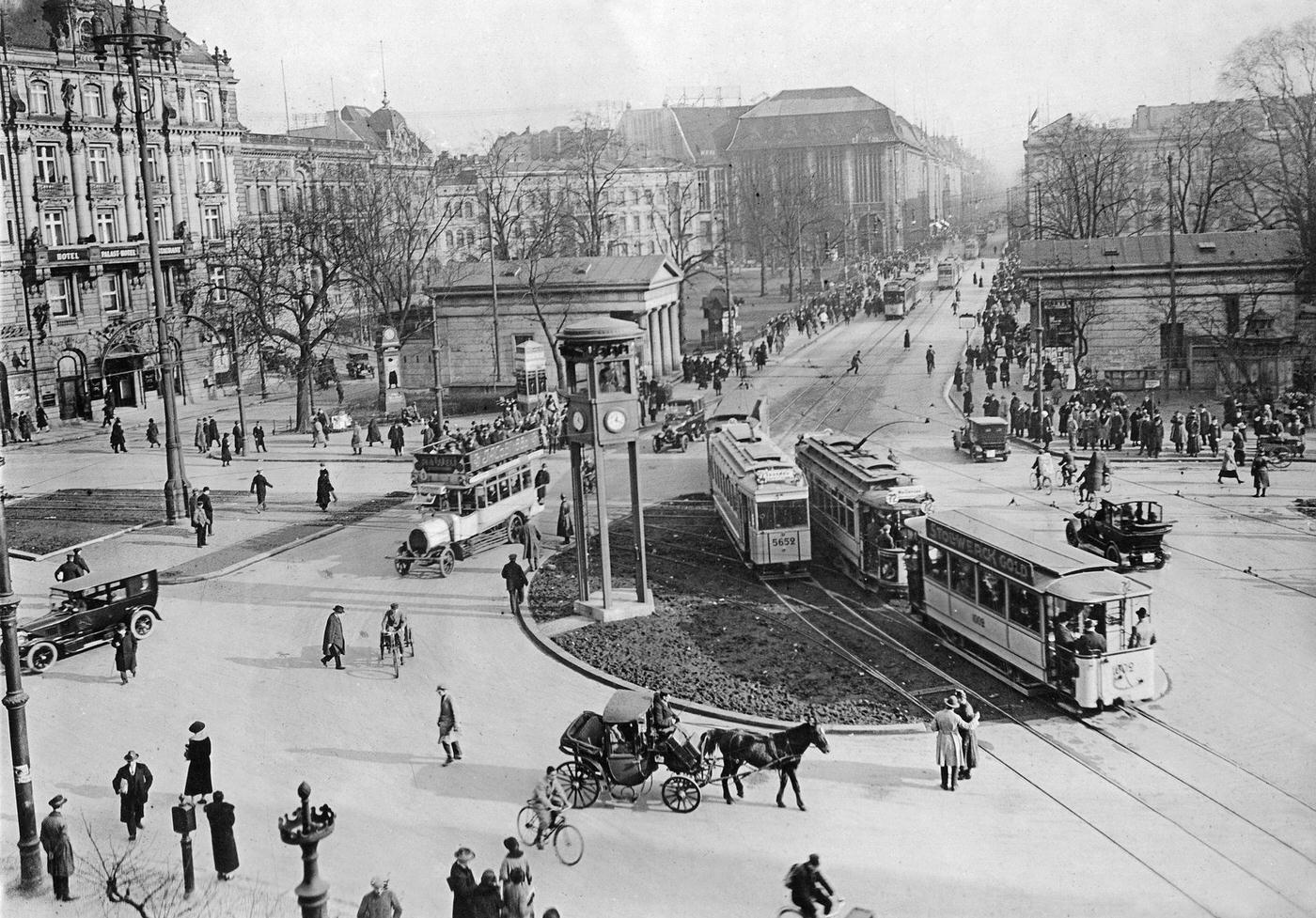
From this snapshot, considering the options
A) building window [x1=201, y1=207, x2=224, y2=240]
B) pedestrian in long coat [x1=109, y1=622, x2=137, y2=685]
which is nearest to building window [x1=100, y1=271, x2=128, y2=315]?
building window [x1=201, y1=207, x2=224, y2=240]

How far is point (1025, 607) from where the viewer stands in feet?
70.0

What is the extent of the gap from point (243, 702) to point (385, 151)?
74.7 meters

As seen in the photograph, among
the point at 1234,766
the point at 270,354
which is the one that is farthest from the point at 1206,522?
the point at 270,354

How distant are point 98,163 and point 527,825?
5251 cm

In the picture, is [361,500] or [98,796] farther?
[361,500]

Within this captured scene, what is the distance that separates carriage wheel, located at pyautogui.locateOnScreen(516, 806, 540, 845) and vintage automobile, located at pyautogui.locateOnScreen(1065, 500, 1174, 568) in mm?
15574

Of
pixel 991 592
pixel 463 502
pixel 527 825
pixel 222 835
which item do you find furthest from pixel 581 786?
pixel 463 502

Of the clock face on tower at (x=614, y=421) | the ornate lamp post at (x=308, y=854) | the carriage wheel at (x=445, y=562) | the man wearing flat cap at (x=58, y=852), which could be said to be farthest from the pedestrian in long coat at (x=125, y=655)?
the ornate lamp post at (x=308, y=854)

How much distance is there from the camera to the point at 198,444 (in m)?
49.4

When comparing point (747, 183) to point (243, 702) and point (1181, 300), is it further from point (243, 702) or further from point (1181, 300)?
point (243, 702)

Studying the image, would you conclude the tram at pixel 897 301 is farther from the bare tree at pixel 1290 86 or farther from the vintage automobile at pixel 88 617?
the vintage automobile at pixel 88 617

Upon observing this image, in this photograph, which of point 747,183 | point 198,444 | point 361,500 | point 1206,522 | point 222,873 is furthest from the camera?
point 747,183

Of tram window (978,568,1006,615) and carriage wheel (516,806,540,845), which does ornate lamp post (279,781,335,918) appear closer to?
carriage wheel (516,806,540,845)

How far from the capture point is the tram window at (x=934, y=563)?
24250 millimetres
